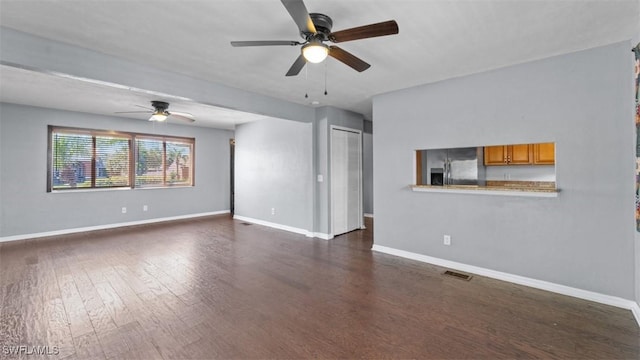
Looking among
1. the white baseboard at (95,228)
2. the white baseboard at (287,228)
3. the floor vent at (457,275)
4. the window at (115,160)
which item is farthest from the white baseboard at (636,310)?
the window at (115,160)

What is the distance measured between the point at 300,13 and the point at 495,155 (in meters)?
4.62

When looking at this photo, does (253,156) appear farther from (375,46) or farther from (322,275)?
(375,46)

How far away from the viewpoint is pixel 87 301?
2.66 metres

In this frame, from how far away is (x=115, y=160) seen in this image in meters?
6.07

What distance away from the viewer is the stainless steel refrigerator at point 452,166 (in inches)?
152

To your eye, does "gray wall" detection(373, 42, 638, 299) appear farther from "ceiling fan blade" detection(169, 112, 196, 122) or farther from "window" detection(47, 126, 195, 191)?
"window" detection(47, 126, 195, 191)

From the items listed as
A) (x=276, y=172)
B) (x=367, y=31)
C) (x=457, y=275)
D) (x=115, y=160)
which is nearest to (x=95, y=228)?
(x=115, y=160)

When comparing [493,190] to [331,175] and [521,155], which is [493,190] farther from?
[331,175]

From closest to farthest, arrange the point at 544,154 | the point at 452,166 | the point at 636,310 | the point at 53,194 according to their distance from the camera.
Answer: the point at 636,310, the point at 452,166, the point at 544,154, the point at 53,194

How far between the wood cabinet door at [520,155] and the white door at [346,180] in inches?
108

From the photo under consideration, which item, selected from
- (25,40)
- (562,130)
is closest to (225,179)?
(25,40)

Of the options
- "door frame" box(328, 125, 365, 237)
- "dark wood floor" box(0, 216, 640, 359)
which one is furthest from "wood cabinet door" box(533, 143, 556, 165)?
"door frame" box(328, 125, 365, 237)

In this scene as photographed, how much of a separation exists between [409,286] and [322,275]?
1.03 m

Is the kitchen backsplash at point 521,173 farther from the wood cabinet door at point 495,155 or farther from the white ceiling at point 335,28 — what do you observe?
the white ceiling at point 335,28
